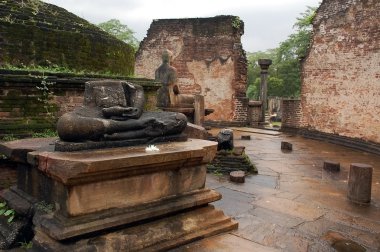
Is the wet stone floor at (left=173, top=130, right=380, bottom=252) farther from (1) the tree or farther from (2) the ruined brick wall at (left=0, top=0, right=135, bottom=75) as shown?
(1) the tree

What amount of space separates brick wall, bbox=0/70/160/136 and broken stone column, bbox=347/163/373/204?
4265mm

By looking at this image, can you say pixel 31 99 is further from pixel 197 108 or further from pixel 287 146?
pixel 287 146

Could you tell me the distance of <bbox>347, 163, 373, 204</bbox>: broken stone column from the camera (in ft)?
14.3

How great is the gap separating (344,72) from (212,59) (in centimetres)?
622

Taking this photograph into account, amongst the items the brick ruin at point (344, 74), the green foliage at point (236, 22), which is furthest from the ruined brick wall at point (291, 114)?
the green foliage at point (236, 22)

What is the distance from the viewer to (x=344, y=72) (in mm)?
9953

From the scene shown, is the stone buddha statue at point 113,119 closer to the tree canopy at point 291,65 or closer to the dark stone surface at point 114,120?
the dark stone surface at point 114,120

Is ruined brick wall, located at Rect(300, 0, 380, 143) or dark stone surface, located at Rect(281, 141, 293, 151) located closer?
dark stone surface, located at Rect(281, 141, 293, 151)

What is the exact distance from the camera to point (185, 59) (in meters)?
15.4

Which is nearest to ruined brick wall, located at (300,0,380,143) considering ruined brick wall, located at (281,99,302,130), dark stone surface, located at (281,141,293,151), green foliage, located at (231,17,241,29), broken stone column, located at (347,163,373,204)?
ruined brick wall, located at (281,99,302,130)

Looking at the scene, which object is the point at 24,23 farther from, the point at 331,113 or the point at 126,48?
the point at 331,113

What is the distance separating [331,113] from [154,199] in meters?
8.92

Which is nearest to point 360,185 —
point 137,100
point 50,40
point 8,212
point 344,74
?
point 137,100

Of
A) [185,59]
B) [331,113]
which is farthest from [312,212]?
[185,59]
